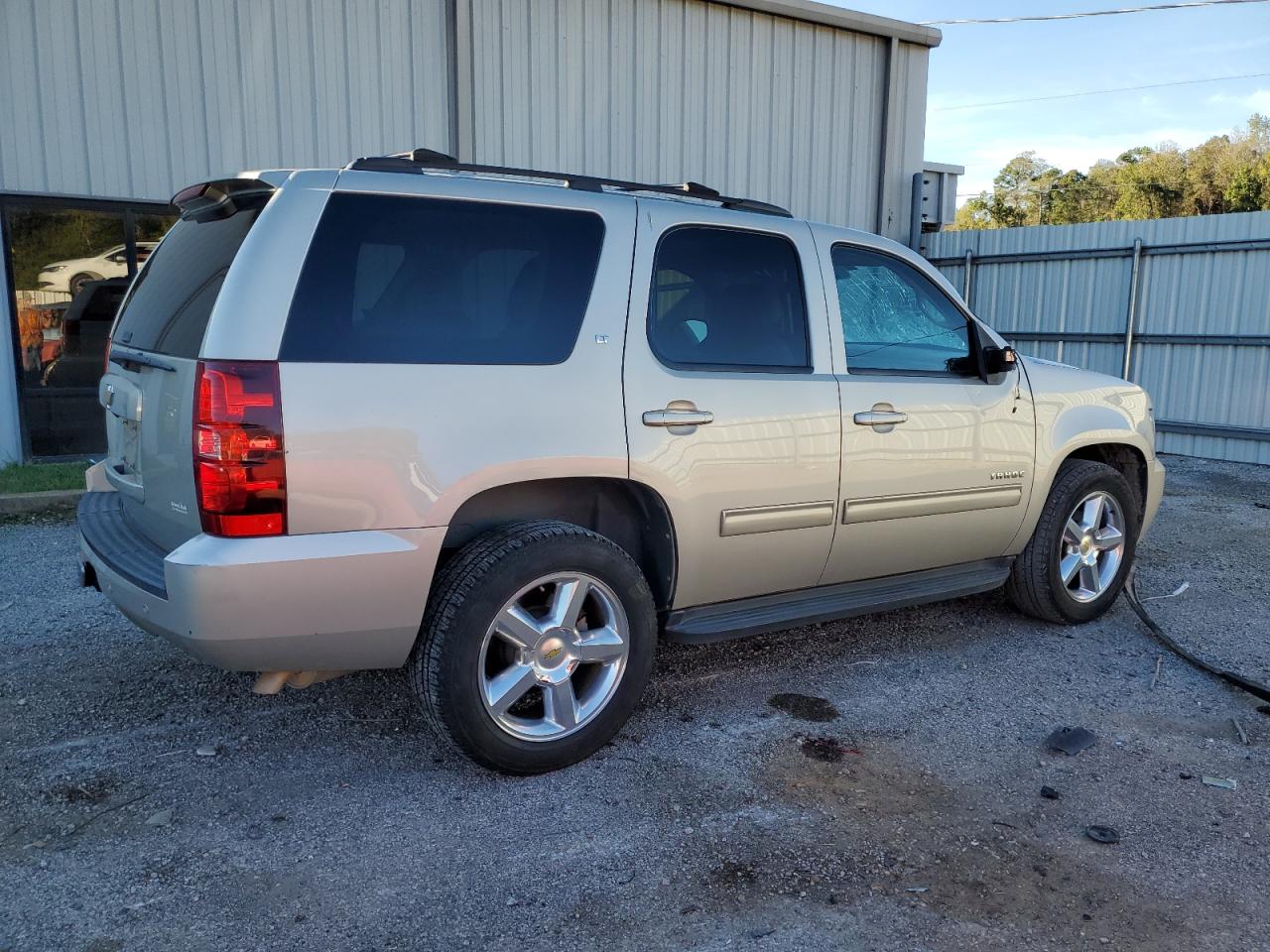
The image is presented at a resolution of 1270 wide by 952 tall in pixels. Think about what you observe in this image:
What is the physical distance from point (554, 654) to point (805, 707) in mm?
1174

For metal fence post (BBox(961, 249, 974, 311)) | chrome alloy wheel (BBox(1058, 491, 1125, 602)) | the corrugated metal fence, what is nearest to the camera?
chrome alloy wheel (BBox(1058, 491, 1125, 602))

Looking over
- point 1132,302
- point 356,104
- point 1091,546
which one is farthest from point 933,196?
point 1091,546

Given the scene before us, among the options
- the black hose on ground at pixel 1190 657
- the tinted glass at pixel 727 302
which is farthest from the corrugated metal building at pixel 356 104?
the black hose on ground at pixel 1190 657

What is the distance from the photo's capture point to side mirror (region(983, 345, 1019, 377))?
4.29 metres

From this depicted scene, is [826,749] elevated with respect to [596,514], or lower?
lower

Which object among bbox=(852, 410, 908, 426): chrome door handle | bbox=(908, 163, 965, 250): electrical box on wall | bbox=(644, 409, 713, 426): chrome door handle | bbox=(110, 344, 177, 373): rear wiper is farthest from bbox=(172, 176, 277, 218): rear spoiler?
bbox=(908, 163, 965, 250): electrical box on wall

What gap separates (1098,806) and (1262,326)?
927 centimetres

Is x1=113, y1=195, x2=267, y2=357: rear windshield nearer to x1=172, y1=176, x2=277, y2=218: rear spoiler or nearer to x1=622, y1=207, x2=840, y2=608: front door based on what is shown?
x1=172, y1=176, x2=277, y2=218: rear spoiler

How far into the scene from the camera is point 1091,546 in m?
4.89

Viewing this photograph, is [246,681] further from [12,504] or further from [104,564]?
[12,504]

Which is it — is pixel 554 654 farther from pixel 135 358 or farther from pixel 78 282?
pixel 78 282

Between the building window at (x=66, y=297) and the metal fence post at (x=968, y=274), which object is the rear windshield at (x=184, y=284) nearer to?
the building window at (x=66, y=297)

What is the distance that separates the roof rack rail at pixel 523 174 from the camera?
317cm

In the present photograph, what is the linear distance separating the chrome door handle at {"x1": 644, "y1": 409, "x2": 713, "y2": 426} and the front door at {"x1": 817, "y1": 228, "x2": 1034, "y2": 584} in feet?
2.23
